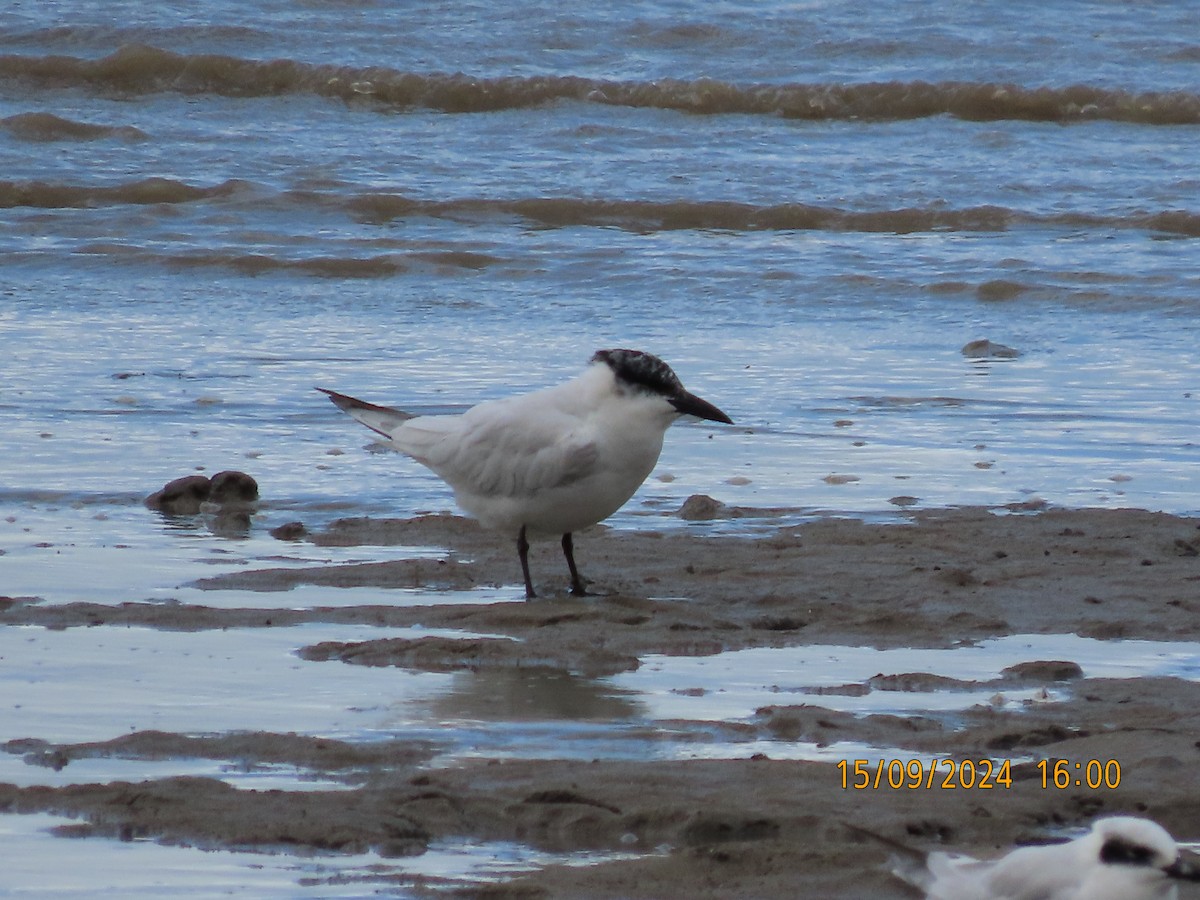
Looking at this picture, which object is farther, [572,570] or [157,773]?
[572,570]

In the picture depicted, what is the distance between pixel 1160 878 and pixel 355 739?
A: 1597mm

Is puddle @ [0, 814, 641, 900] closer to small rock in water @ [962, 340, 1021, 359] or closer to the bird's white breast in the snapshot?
the bird's white breast

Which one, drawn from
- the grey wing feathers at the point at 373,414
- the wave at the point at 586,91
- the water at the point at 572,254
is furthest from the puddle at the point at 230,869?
the wave at the point at 586,91

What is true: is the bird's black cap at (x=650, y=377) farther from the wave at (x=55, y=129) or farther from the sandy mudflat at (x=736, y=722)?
the wave at (x=55, y=129)

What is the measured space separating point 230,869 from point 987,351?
17.8 feet

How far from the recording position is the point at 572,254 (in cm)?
966

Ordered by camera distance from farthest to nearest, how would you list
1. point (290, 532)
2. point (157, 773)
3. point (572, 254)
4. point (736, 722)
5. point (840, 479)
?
point (572, 254) < point (840, 479) < point (290, 532) < point (736, 722) < point (157, 773)

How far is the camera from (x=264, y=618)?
14.8ft

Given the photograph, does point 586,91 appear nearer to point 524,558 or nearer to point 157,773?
point 524,558

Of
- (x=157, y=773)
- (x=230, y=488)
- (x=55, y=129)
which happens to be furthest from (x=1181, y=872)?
(x=55, y=129)

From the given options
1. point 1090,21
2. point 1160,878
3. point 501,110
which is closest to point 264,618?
point 1160,878

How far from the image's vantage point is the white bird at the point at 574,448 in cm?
494

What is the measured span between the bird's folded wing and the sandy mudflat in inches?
10.0

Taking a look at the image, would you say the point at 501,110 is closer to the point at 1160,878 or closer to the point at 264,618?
the point at 264,618
